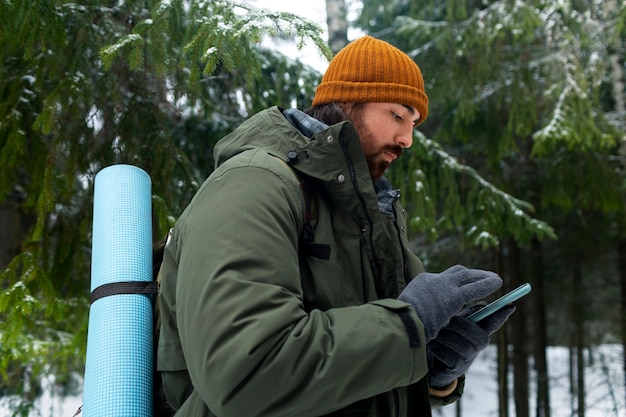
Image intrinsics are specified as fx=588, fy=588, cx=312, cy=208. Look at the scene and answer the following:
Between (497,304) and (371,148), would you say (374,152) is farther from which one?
(497,304)

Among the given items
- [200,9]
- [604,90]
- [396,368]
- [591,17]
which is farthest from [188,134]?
[604,90]

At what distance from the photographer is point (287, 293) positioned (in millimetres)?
1368

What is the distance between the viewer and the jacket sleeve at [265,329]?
4.22 ft

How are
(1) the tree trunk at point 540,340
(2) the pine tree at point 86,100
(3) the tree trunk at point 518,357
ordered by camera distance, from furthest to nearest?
(1) the tree trunk at point 540,340 < (3) the tree trunk at point 518,357 < (2) the pine tree at point 86,100

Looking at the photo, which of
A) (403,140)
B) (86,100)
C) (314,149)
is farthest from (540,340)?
(314,149)

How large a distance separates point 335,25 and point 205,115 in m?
2.67

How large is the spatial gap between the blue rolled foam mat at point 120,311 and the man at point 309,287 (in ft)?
0.38

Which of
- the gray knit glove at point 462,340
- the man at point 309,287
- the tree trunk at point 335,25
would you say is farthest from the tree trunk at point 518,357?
the gray knit glove at point 462,340

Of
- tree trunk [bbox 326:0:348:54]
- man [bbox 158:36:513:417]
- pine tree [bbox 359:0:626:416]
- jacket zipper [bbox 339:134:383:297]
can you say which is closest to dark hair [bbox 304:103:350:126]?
man [bbox 158:36:513:417]

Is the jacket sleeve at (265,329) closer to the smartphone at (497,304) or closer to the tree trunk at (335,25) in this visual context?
the smartphone at (497,304)

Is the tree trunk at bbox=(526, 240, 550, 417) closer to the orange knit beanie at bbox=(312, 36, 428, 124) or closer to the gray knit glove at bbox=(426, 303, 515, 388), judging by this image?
the orange knit beanie at bbox=(312, 36, 428, 124)

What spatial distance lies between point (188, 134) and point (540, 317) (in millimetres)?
9393

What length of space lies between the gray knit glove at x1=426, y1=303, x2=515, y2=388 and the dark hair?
772 millimetres

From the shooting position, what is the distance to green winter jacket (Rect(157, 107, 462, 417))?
4.25ft
